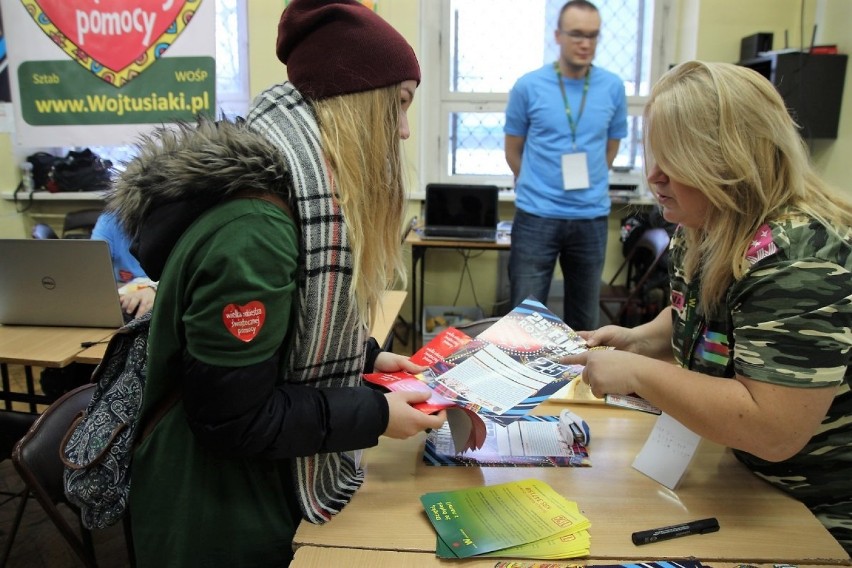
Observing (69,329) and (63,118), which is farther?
(63,118)

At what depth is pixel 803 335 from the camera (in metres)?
0.87

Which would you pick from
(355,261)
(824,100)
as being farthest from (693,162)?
(824,100)

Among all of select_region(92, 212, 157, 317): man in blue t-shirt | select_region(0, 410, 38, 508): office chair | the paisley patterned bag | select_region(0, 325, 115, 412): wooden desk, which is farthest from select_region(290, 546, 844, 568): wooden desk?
select_region(0, 410, 38, 508): office chair

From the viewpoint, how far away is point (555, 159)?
123 inches

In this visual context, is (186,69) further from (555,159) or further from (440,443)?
(440,443)

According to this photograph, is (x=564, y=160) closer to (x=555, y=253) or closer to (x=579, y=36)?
(x=555, y=253)

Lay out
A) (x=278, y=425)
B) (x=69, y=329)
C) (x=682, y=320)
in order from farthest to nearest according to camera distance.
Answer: (x=69, y=329)
(x=682, y=320)
(x=278, y=425)

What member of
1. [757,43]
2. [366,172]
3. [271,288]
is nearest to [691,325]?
[366,172]

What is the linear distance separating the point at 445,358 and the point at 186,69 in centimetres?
365

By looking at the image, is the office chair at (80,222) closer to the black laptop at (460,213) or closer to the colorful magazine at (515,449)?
the black laptop at (460,213)

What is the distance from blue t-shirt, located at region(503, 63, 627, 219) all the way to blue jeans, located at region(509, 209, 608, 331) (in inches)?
2.2

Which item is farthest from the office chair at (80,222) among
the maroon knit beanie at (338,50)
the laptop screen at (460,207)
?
the maroon knit beanie at (338,50)

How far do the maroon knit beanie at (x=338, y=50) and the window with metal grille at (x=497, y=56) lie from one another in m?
3.51

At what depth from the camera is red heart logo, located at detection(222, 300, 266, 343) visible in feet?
2.65
